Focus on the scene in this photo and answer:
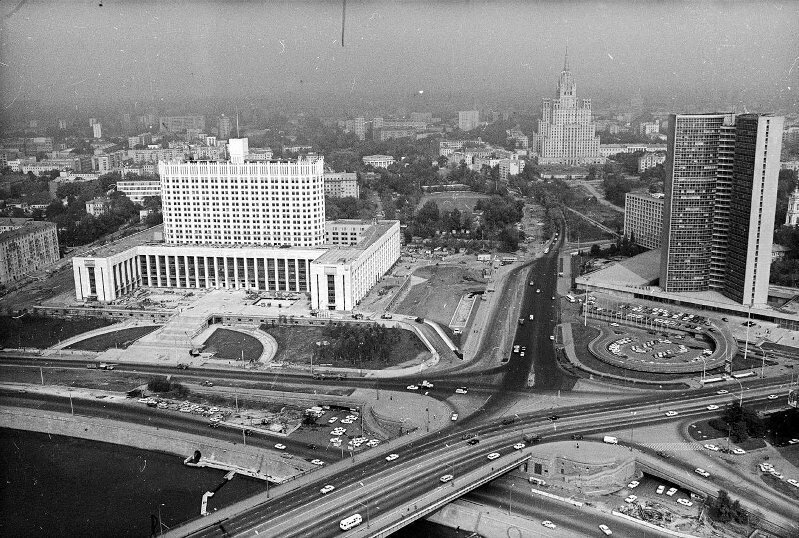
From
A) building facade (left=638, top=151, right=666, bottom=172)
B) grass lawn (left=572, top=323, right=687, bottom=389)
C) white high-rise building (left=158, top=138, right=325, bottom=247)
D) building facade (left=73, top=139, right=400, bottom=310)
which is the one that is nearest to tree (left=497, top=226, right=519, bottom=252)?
building facade (left=73, top=139, right=400, bottom=310)

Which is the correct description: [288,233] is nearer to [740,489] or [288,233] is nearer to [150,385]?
[150,385]

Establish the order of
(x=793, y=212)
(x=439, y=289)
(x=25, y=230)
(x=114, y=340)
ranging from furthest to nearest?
(x=793, y=212)
(x=25, y=230)
(x=439, y=289)
(x=114, y=340)

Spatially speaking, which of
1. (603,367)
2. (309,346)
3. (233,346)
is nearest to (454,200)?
(309,346)

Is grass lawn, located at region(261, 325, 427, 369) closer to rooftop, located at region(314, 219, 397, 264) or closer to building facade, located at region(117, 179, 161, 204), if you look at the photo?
rooftop, located at region(314, 219, 397, 264)

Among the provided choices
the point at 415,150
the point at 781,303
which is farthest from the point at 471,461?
the point at 415,150

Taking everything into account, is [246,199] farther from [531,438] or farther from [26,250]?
[531,438]
